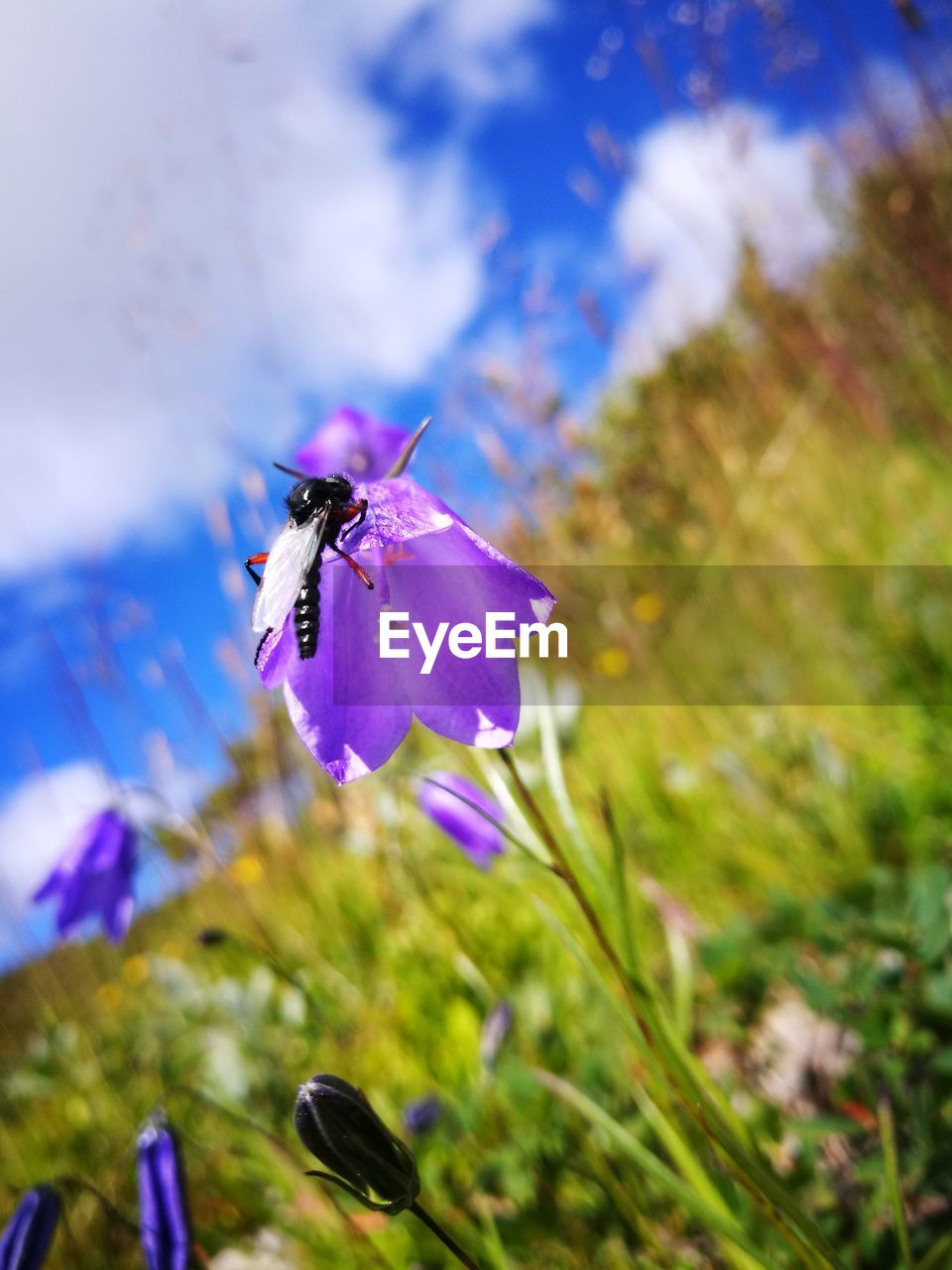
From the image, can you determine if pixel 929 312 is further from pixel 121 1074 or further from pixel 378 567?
pixel 121 1074

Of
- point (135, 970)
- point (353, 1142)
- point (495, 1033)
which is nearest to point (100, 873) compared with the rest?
point (495, 1033)

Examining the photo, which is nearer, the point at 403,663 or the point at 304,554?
the point at 304,554

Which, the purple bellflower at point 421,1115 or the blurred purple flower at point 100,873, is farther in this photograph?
the blurred purple flower at point 100,873

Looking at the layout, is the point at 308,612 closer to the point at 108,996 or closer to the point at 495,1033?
the point at 495,1033

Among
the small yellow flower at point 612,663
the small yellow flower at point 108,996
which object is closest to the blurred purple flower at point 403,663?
the small yellow flower at point 612,663

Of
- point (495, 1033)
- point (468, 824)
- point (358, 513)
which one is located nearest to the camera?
point (358, 513)

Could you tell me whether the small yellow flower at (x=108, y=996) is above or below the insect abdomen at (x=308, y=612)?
above

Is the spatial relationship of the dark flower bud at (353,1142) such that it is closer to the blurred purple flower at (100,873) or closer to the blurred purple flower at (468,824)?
the blurred purple flower at (468,824)
